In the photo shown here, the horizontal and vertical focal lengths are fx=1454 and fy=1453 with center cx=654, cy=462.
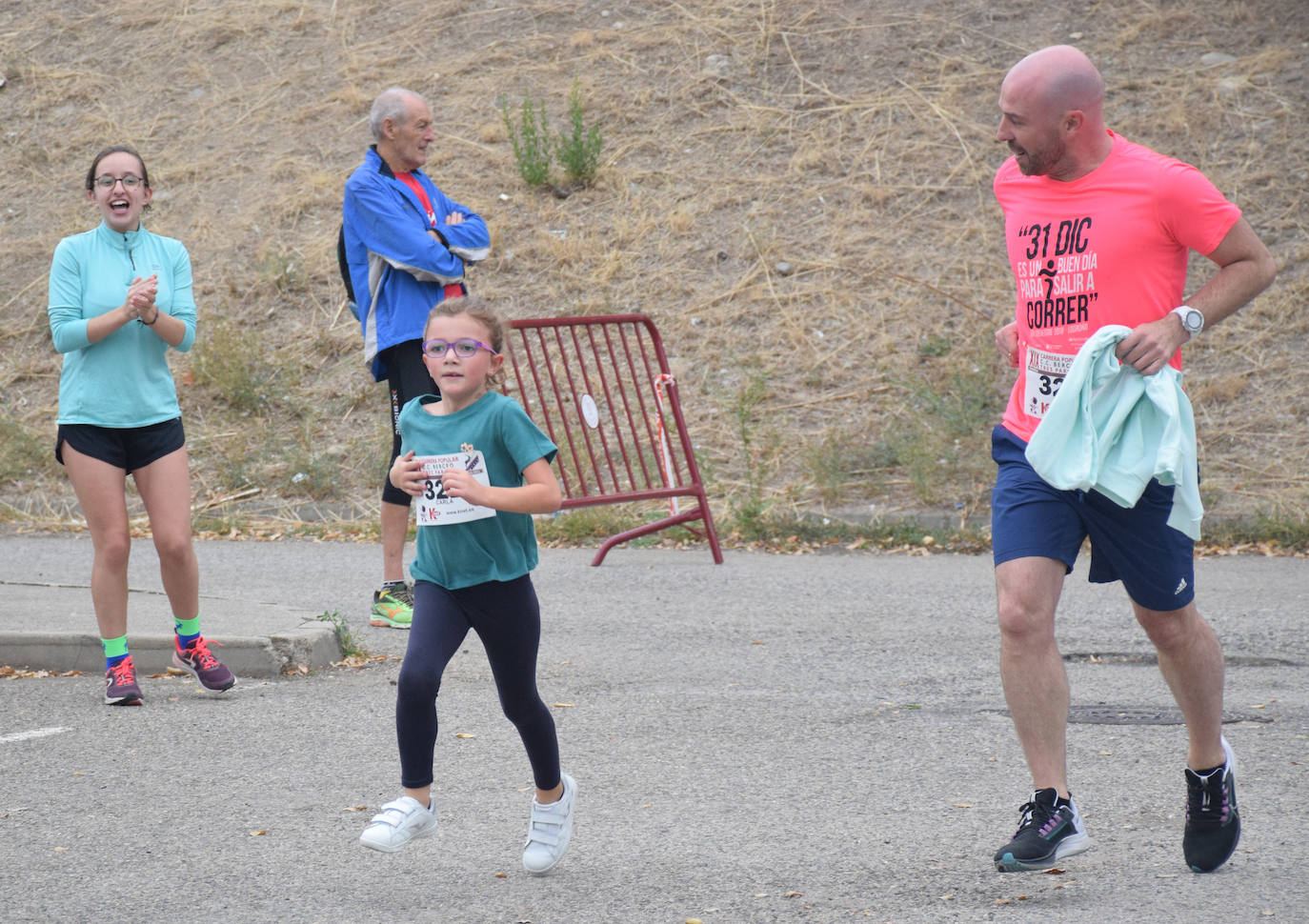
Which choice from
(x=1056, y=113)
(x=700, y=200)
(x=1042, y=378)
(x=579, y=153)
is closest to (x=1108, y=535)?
(x=1042, y=378)

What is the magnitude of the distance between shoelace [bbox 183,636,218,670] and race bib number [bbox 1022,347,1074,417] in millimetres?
3719

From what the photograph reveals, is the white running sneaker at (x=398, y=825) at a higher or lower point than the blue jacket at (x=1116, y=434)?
lower

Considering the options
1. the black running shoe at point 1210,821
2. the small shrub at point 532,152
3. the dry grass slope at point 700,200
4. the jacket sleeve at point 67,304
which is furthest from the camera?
the small shrub at point 532,152

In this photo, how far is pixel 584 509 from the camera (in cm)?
1091

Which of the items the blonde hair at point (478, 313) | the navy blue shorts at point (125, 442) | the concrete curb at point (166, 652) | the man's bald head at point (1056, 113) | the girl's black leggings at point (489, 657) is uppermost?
the man's bald head at point (1056, 113)

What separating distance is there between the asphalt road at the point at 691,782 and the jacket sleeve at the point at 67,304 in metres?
1.54

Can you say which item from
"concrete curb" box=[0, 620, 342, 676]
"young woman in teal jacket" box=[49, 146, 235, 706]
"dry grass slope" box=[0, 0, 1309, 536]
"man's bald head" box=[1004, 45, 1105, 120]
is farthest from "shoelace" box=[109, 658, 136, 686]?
"dry grass slope" box=[0, 0, 1309, 536]

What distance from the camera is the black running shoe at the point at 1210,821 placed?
3910 millimetres

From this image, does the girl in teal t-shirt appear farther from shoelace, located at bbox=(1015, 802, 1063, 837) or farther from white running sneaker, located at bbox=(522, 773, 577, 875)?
shoelace, located at bbox=(1015, 802, 1063, 837)

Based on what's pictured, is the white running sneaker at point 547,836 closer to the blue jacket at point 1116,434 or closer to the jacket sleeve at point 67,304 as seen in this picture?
the blue jacket at point 1116,434

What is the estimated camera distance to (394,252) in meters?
7.31

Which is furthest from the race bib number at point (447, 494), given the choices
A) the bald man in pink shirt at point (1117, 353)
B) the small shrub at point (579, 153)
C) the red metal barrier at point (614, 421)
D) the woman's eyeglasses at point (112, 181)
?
the small shrub at point (579, 153)

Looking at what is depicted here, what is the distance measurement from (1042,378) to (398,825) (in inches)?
85.5

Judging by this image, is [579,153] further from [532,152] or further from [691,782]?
[691,782]
